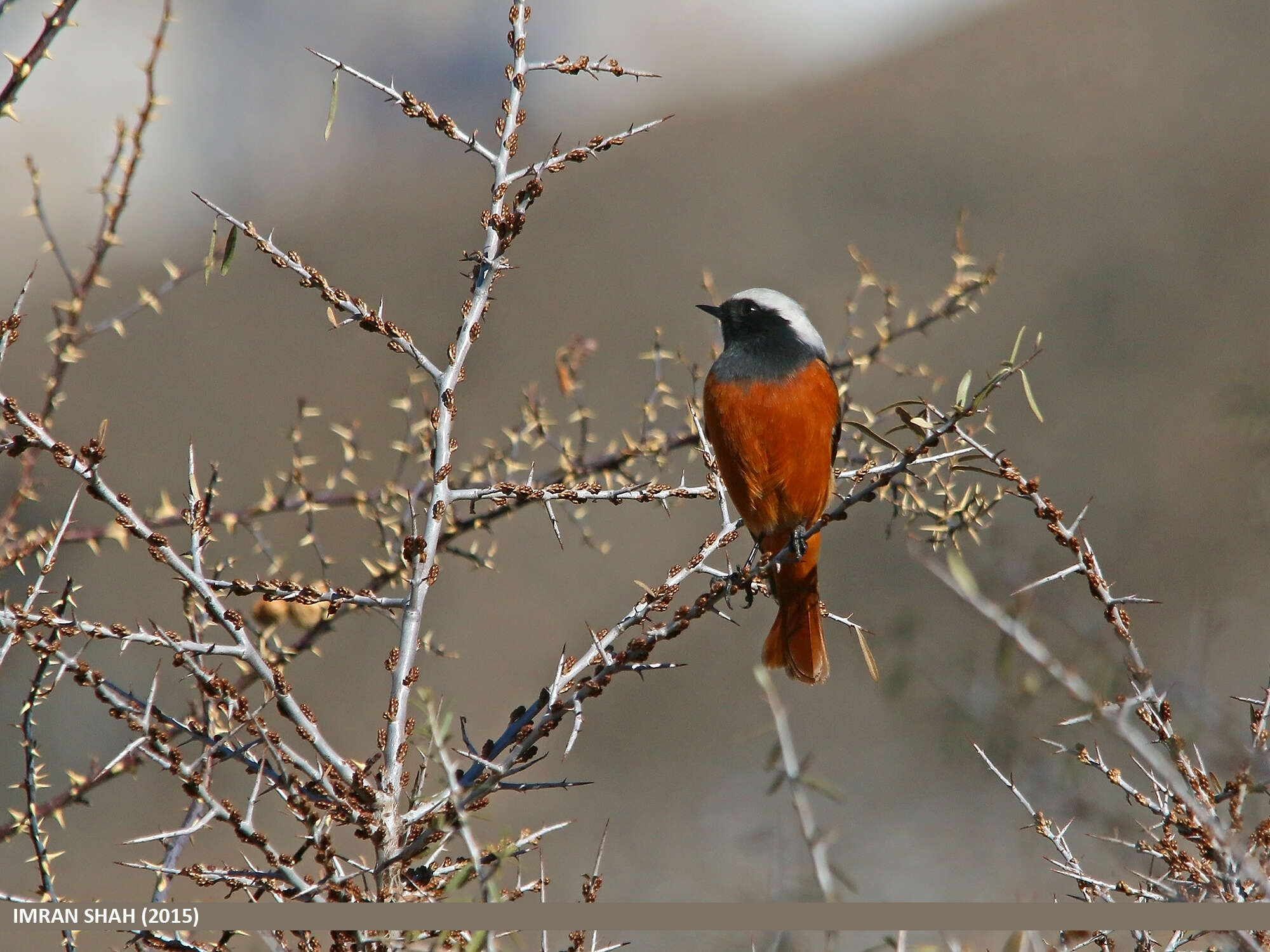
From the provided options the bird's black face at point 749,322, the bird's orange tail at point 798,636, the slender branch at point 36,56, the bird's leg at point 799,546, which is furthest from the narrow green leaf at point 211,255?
the bird's orange tail at point 798,636

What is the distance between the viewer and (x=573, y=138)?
57.9ft

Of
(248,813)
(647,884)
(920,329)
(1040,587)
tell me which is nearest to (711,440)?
(920,329)

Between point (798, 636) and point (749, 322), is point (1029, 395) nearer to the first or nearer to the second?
point (798, 636)

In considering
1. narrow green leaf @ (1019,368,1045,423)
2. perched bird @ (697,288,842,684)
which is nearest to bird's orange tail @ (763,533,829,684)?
perched bird @ (697,288,842,684)

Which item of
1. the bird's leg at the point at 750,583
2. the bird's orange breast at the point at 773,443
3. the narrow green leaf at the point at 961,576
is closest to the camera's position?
the narrow green leaf at the point at 961,576

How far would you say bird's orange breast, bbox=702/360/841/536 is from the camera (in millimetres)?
4844

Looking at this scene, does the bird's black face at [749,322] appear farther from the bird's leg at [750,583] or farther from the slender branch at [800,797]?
the slender branch at [800,797]

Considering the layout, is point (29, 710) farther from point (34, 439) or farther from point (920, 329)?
point (920, 329)

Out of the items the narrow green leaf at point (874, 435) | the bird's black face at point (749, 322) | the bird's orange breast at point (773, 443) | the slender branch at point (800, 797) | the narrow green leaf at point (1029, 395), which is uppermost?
the bird's black face at point (749, 322)

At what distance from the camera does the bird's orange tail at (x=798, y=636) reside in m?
5.00

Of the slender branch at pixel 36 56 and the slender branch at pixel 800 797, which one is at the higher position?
the slender branch at pixel 36 56

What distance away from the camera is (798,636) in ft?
16.5

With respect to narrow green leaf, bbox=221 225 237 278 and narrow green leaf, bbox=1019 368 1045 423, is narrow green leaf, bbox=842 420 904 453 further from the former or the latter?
narrow green leaf, bbox=221 225 237 278

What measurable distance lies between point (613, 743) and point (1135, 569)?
5554 mm
